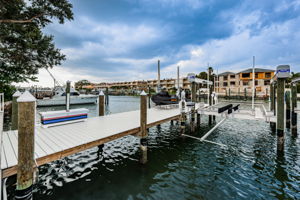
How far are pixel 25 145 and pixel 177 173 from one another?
5254mm

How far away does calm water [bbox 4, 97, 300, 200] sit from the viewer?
453cm

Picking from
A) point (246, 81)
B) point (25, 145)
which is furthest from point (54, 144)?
point (246, 81)

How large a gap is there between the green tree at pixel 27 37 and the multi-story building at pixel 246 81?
46.7 metres

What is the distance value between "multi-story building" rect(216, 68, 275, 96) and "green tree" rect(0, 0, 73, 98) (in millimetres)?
46689

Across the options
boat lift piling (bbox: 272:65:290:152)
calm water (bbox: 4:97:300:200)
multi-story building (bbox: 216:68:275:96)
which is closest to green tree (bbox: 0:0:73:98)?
calm water (bbox: 4:97:300:200)

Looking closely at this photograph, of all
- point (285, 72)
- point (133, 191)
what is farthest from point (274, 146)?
point (133, 191)

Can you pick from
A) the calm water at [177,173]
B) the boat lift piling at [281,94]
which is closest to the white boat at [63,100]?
the calm water at [177,173]

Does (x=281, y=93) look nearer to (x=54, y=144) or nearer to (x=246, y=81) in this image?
(x=54, y=144)

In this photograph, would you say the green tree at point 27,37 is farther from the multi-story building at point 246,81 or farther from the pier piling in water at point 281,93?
the multi-story building at point 246,81

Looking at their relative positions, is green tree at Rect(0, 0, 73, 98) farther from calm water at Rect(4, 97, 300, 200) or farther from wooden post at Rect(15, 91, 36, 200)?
calm water at Rect(4, 97, 300, 200)

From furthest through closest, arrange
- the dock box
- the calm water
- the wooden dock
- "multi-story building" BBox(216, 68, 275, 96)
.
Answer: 1. "multi-story building" BBox(216, 68, 275, 96)
2. the dock box
3. the calm water
4. the wooden dock

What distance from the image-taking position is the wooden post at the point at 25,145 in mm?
2893

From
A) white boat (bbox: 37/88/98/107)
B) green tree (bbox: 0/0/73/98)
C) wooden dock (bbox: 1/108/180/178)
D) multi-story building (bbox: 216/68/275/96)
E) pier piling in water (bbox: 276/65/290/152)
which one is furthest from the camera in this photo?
multi-story building (bbox: 216/68/275/96)

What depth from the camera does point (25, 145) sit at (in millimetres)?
2941
